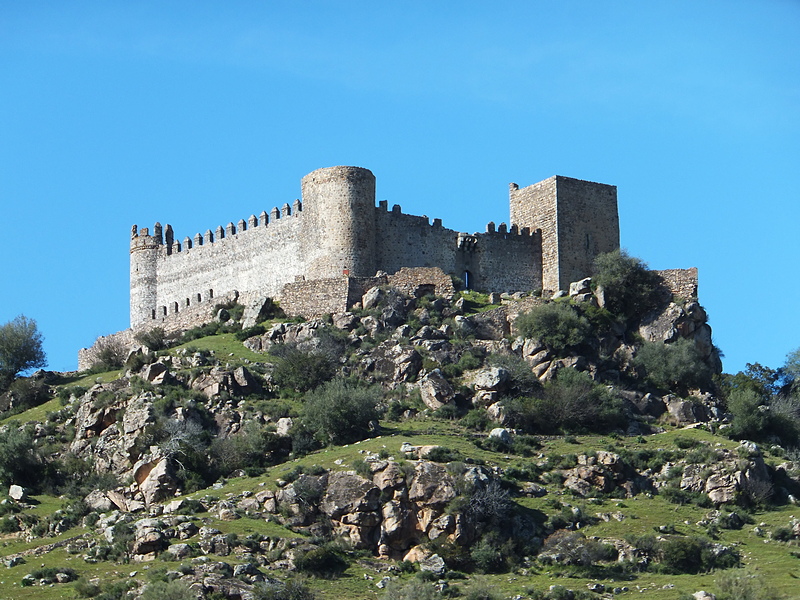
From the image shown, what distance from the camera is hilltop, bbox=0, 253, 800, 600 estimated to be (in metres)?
55.5

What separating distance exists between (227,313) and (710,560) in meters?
31.8

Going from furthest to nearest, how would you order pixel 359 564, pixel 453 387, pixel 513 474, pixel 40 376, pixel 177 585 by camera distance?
pixel 40 376 < pixel 453 387 < pixel 513 474 < pixel 359 564 < pixel 177 585

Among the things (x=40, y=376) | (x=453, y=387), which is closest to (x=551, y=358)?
(x=453, y=387)

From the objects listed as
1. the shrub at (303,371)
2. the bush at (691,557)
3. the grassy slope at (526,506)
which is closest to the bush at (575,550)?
the grassy slope at (526,506)

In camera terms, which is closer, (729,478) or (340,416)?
(729,478)

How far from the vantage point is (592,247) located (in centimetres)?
8181

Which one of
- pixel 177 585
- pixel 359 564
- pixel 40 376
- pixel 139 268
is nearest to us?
pixel 177 585

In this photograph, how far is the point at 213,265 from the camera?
84562 millimetres

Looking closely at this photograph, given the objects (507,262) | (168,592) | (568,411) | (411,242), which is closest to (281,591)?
(168,592)

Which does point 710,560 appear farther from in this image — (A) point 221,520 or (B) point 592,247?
(B) point 592,247

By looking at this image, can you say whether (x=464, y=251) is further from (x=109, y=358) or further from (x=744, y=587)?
(x=744, y=587)

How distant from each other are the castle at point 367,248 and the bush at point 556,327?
561 cm

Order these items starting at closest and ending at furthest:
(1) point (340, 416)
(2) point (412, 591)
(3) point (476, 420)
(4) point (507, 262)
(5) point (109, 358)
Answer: (2) point (412, 591) → (1) point (340, 416) → (3) point (476, 420) → (5) point (109, 358) → (4) point (507, 262)

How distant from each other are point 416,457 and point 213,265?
2724cm
